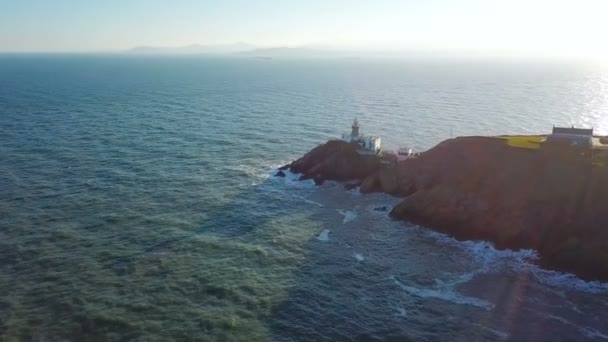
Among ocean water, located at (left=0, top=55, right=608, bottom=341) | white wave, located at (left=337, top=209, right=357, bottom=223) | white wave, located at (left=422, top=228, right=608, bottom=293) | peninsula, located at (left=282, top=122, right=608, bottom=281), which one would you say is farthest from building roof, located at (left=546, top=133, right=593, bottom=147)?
white wave, located at (left=337, top=209, right=357, bottom=223)

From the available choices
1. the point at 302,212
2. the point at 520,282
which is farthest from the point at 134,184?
the point at 520,282

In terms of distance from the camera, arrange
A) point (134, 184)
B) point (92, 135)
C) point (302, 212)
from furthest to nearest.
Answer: point (92, 135) → point (134, 184) → point (302, 212)

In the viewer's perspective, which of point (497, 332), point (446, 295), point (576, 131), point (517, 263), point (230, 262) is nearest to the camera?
point (497, 332)

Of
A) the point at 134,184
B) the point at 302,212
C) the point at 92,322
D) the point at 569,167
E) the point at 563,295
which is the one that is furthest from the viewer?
the point at 134,184

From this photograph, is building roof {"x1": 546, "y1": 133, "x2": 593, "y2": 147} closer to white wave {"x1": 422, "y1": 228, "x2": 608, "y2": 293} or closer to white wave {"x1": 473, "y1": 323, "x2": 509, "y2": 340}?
white wave {"x1": 422, "y1": 228, "x2": 608, "y2": 293}

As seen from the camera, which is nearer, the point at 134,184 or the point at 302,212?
the point at 302,212

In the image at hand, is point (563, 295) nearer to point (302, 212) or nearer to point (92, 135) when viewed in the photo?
point (302, 212)

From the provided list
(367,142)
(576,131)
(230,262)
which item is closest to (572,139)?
(576,131)

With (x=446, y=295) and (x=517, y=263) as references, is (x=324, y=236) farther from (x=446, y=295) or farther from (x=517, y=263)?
(x=517, y=263)
